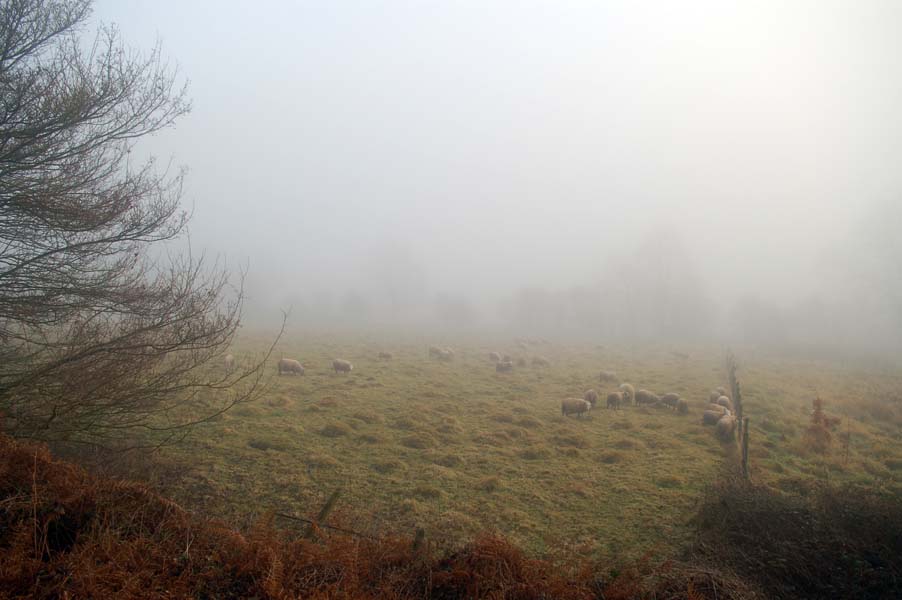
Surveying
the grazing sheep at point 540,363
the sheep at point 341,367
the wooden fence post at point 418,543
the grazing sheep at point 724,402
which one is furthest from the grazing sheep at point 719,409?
the sheep at point 341,367

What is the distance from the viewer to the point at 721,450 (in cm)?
1388

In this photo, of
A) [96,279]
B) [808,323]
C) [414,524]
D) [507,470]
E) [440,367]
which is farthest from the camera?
[808,323]

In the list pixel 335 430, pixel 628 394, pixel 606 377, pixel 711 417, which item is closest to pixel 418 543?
pixel 335 430

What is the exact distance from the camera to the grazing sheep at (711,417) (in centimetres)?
1683

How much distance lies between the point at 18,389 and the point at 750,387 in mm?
30187

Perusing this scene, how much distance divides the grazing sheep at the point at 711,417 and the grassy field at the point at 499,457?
0.75 meters

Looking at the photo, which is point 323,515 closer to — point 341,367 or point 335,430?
point 335,430

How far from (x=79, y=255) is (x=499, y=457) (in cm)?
1134

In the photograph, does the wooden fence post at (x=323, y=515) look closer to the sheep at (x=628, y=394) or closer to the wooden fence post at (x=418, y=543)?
the wooden fence post at (x=418, y=543)

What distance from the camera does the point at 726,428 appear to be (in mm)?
15180

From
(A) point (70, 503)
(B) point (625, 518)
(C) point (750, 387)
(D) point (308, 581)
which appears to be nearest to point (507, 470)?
(B) point (625, 518)

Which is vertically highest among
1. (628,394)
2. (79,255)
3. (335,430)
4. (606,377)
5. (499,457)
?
(79,255)

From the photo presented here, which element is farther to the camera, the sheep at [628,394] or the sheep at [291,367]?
the sheep at [291,367]

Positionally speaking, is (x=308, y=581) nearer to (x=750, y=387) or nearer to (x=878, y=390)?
(x=750, y=387)
